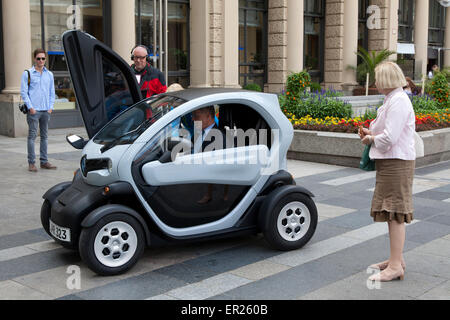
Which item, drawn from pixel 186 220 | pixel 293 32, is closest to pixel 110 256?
pixel 186 220

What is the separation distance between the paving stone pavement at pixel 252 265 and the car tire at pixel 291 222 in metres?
0.12

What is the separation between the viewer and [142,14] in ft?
62.0

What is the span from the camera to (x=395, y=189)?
4770mm

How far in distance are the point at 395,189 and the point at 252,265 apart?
4.67 ft

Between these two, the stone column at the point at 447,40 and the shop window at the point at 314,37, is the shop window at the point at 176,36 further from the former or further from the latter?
the stone column at the point at 447,40

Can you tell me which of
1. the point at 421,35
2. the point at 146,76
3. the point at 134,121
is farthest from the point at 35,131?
the point at 421,35

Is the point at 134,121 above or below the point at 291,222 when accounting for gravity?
above

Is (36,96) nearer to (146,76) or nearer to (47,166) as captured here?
(47,166)

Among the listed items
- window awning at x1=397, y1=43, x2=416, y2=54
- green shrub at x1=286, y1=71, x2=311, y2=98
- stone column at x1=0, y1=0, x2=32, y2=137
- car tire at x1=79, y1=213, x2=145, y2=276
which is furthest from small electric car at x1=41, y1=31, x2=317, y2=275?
window awning at x1=397, y1=43, x2=416, y2=54

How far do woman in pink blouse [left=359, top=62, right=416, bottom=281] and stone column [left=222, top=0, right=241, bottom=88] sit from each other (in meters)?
15.1

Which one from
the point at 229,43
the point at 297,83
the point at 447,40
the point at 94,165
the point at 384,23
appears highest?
the point at 384,23

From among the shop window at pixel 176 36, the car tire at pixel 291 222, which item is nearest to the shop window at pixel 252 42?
the shop window at pixel 176 36

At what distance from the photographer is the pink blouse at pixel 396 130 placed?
15.3 ft

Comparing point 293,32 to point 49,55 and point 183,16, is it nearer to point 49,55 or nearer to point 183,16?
point 183,16
